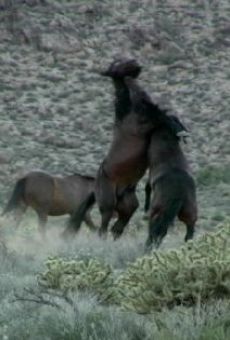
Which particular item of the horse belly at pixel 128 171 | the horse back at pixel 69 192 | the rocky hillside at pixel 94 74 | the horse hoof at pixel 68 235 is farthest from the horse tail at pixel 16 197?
the rocky hillside at pixel 94 74

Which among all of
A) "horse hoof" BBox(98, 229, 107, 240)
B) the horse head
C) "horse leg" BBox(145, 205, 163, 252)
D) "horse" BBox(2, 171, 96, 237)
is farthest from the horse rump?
"horse" BBox(2, 171, 96, 237)

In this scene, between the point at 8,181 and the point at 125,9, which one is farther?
the point at 125,9

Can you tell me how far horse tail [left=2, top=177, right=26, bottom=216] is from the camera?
2088 centimetres

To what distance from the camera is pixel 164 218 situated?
11.6m

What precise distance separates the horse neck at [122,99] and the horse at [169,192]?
0.93 meters

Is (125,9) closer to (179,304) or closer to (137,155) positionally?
(137,155)

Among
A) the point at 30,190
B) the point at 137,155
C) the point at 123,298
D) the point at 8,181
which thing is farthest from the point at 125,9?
the point at 123,298

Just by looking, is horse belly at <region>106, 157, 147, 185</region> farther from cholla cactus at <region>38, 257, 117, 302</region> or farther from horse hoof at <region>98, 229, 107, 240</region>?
cholla cactus at <region>38, 257, 117, 302</region>

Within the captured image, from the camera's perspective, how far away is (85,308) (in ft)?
23.2

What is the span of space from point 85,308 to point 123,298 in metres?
0.48

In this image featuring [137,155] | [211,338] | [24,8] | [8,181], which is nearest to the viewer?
[211,338]

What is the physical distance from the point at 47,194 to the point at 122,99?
9.66 metres

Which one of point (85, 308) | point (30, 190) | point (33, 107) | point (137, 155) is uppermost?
point (85, 308)

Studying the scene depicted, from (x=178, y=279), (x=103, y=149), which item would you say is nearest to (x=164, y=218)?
(x=178, y=279)
